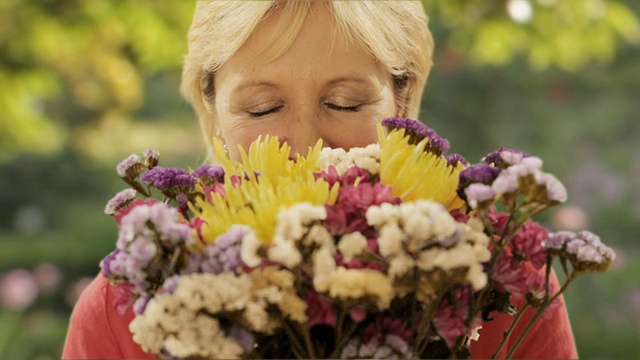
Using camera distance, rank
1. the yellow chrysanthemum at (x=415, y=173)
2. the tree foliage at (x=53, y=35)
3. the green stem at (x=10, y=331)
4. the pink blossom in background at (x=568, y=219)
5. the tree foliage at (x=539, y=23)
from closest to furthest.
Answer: the yellow chrysanthemum at (x=415, y=173) → the tree foliage at (x=539, y=23) → the tree foliage at (x=53, y=35) → the green stem at (x=10, y=331) → the pink blossom in background at (x=568, y=219)

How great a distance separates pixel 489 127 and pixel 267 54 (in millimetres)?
4596

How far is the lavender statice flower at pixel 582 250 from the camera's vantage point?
76 cm

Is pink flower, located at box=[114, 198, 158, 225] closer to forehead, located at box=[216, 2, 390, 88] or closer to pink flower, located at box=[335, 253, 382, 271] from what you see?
pink flower, located at box=[335, 253, 382, 271]

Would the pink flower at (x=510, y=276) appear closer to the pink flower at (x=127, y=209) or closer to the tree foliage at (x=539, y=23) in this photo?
the pink flower at (x=127, y=209)

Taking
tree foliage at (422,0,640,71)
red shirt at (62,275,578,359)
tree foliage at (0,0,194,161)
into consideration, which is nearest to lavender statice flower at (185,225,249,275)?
red shirt at (62,275,578,359)

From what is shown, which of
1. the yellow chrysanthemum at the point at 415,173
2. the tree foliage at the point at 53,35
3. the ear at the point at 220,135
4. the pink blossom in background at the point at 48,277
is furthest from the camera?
the pink blossom in background at the point at 48,277

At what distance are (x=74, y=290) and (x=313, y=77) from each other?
4.46 meters

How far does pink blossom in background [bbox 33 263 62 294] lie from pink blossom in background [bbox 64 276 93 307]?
0.09m

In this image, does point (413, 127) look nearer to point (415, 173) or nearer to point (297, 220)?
point (415, 173)

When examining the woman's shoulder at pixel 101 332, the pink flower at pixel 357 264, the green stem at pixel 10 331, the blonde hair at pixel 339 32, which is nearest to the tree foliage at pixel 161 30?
the green stem at pixel 10 331

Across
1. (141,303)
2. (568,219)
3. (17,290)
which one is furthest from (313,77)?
(17,290)

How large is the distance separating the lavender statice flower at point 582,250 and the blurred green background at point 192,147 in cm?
332

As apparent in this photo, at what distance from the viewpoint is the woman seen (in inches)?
46.1

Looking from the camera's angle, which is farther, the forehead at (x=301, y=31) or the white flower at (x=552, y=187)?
the forehead at (x=301, y=31)
